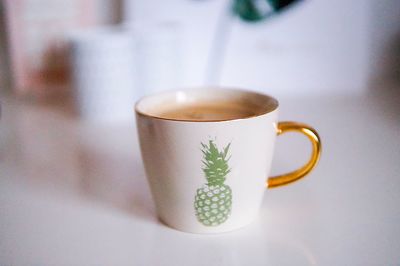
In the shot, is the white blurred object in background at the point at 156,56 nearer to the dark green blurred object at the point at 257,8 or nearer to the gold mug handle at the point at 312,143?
the dark green blurred object at the point at 257,8

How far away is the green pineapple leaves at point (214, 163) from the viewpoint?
0.33 m

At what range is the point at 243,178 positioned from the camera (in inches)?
13.6

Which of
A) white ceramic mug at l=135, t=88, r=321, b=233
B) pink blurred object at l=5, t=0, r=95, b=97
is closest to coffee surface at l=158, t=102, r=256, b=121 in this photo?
white ceramic mug at l=135, t=88, r=321, b=233

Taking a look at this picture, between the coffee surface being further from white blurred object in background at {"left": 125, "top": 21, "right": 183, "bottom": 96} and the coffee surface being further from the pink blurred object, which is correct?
the pink blurred object

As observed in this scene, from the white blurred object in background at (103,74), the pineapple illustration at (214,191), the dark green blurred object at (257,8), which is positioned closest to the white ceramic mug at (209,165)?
the pineapple illustration at (214,191)

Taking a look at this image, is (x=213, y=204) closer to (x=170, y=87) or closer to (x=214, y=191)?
(x=214, y=191)

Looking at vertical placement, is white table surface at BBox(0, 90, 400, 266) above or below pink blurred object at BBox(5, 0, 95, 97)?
below

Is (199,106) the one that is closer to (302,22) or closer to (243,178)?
(243,178)

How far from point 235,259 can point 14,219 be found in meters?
0.21

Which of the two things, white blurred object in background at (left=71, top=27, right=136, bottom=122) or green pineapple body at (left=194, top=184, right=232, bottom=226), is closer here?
green pineapple body at (left=194, top=184, right=232, bottom=226)

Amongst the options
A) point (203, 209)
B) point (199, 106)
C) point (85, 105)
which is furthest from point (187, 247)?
point (85, 105)

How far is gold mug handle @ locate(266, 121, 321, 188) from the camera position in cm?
37

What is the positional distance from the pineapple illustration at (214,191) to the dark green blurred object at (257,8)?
48cm

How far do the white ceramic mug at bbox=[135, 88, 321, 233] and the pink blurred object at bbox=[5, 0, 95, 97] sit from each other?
50cm
